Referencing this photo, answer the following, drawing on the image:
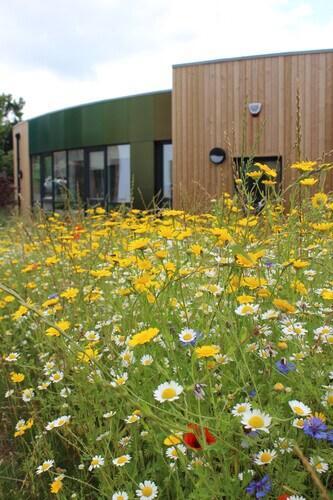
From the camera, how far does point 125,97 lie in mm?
15633

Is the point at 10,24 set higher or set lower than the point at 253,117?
higher

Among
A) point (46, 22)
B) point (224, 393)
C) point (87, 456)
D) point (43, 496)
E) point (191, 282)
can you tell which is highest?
point (46, 22)

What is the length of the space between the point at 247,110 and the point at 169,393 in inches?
489

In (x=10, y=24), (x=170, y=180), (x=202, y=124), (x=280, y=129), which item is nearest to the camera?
(x=10, y=24)

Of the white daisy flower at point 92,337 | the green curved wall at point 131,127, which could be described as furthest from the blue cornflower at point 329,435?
the green curved wall at point 131,127

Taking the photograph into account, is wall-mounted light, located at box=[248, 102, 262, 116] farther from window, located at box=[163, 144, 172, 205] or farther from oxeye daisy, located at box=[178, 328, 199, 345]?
oxeye daisy, located at box=[178, 328, 199, 345]

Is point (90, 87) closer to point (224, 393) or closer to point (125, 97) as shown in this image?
point (125, 97)

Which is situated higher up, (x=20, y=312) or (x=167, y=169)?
(x=167, y=169)

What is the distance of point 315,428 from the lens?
1229mm

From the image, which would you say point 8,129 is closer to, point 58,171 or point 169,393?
point 58,171

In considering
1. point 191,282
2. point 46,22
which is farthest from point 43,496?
point 46,22

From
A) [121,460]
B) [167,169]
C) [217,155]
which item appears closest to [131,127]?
[167,169]

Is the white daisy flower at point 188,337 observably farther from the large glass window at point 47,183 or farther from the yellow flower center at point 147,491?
the large glass window at point 47,183

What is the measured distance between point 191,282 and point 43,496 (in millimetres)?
1149
